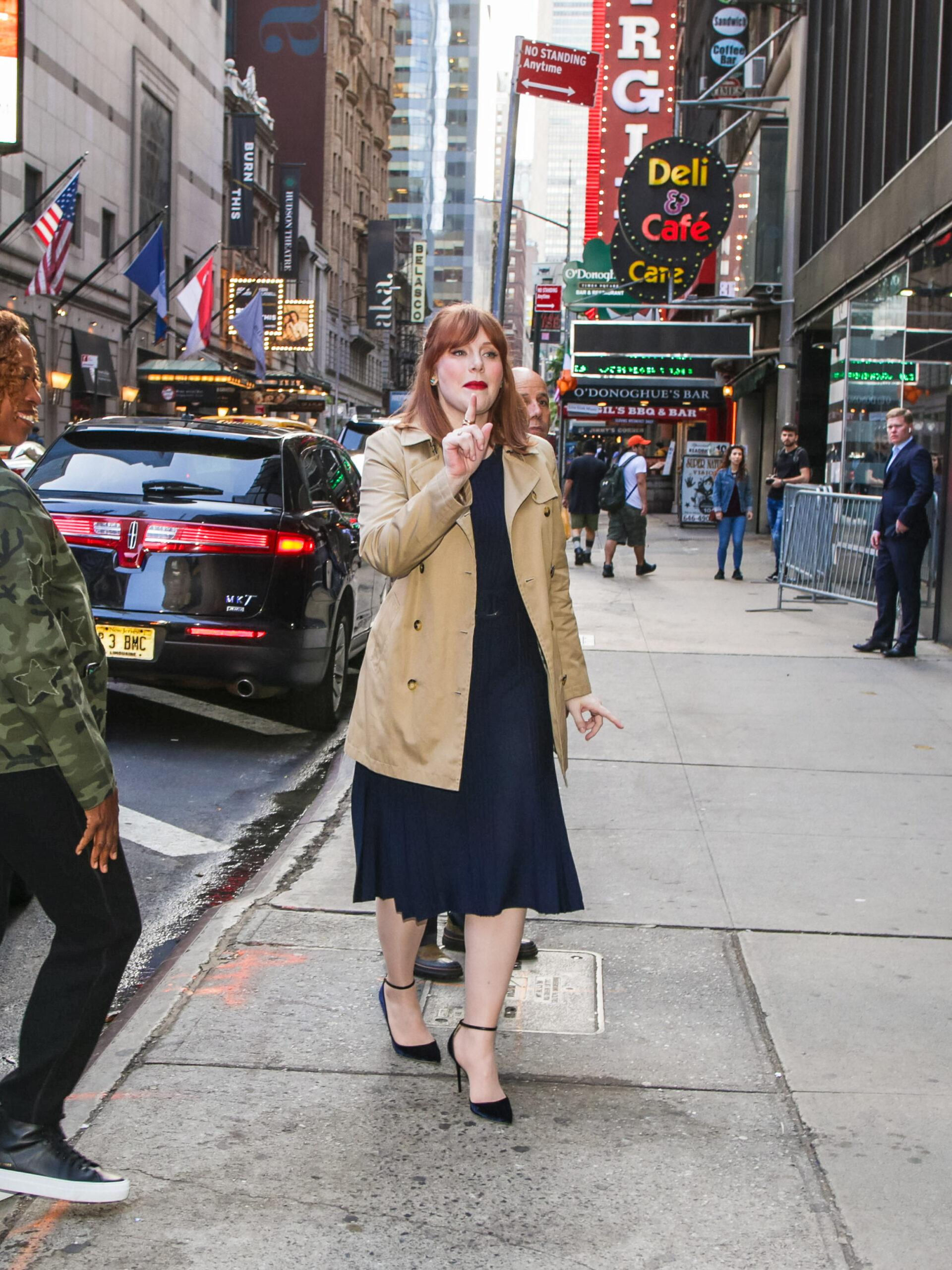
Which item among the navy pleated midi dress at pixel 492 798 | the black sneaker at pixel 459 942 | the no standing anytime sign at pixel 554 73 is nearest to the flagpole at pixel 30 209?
the no standing anytime sign at pixel 554 73

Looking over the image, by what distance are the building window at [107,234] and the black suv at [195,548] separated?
1333 inches

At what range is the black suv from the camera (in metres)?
7.53

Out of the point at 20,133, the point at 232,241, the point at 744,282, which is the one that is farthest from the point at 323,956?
the point at 232,241

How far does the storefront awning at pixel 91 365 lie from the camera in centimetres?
3650

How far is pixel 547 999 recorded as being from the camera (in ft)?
13.6

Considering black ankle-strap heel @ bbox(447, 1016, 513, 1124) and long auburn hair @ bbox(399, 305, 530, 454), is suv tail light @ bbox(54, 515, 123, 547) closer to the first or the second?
long auburn hair @ bbox(399, 305, 530, 454)

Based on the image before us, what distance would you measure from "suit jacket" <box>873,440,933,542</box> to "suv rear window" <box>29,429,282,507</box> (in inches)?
211

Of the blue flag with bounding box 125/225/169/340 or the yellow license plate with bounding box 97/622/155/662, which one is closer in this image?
the yellow license plate with bounding box 97/622/155/662

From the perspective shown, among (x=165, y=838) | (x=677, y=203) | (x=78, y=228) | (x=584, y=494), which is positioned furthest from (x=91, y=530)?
(x=78, y=228)

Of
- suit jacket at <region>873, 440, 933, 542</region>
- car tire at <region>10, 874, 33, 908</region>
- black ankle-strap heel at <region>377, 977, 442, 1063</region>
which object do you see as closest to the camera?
black ankle-strap heel at <region>377, 977, 442, 1063</region>

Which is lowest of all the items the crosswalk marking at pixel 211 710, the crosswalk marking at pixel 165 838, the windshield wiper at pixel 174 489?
the crosswalk marking at pixel 165 838

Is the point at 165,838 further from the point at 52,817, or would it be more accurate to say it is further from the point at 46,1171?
the point at 52,817

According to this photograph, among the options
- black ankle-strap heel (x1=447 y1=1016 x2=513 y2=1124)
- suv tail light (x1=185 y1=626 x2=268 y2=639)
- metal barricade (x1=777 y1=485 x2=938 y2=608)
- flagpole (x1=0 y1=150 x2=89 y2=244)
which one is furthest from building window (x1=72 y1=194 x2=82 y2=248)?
black ankle-strap heel (x1=447 y1=1016 x2=513 y2=1124)

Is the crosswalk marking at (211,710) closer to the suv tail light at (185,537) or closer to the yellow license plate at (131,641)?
the yellow license plate at (131,641)
